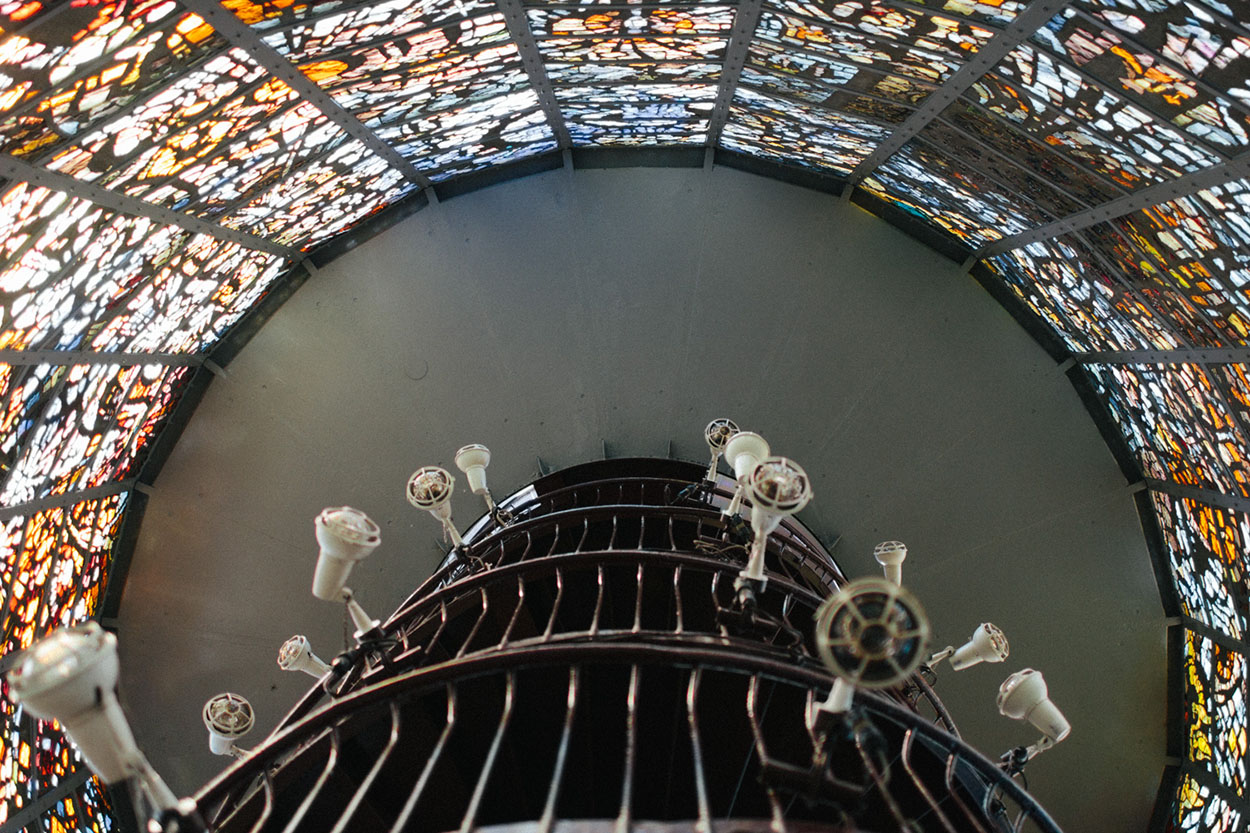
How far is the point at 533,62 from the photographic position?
25.7 ft

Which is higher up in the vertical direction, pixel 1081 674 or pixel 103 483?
pixel 103 483

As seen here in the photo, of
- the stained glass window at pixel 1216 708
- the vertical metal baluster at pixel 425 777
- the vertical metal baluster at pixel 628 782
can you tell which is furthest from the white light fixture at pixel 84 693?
the stained glass window at pixel 1216 708

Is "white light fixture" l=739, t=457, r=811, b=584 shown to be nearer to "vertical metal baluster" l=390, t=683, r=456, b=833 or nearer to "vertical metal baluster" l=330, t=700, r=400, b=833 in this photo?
"vertical metal baluster" l=390, t=683, r=456, b=833

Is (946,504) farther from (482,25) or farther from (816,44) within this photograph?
(482,25)

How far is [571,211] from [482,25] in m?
4.14

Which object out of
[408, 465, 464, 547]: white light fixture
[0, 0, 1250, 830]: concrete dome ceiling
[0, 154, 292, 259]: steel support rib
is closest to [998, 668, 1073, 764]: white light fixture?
[0, 0, 1250, 830]: concrete dome ceiling

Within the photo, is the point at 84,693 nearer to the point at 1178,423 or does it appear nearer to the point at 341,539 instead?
the point at 341,539

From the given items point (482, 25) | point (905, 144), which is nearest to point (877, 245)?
point (905, 144)

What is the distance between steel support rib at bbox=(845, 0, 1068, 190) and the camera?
5.26m

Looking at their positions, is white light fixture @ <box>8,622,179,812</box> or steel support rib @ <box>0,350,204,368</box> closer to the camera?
white light fixture @ <box>8,622,179,812</box>

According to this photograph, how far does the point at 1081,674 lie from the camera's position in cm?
1109

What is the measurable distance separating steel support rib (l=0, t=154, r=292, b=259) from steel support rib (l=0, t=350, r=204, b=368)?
60.4 inches

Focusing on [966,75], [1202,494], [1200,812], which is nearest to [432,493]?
[966,75]

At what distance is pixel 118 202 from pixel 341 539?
14.7 feet
